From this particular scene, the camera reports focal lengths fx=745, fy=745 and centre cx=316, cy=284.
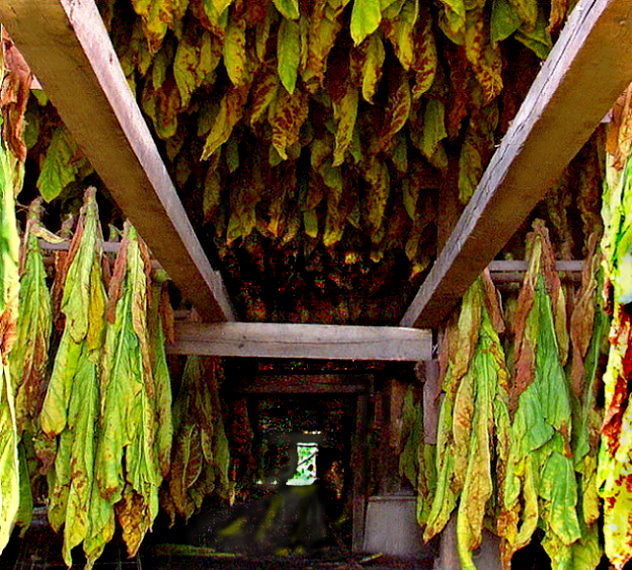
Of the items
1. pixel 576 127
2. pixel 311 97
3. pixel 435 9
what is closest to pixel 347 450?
pixel 311 97

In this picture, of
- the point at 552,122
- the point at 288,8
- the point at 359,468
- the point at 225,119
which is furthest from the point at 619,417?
the point at 359,468

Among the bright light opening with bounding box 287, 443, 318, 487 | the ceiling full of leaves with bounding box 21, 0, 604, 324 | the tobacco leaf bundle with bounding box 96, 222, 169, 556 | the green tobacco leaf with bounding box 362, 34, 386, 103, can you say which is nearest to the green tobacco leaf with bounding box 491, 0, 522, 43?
the ceiling full of leaves with bounding box 21, 0, 604, 324

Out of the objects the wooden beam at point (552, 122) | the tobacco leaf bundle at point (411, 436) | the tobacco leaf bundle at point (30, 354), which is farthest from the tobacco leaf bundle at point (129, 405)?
the tobacco leaf bundle at point (411, 436)

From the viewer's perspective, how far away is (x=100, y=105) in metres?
1.06

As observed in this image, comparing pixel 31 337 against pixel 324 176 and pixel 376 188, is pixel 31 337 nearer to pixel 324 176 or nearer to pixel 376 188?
pixel 324 176

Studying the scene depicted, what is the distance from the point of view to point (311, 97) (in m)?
2.19

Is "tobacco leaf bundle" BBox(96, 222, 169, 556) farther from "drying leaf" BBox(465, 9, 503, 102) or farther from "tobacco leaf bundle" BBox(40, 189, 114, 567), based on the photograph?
"drying leaf" BBox(465, 9, 503, 102)

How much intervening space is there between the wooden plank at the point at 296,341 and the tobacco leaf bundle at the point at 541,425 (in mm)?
370

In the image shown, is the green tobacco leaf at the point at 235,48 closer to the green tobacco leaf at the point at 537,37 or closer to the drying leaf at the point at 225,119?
the drying leaf at the point at 225,119

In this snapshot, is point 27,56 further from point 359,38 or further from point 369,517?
point 369,517

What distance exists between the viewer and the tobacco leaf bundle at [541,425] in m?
2.11

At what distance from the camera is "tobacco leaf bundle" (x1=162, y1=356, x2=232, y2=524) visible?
116 inches

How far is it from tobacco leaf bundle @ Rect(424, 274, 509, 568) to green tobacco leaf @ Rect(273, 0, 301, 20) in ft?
3.35

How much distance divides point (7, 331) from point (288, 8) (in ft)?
3.31
